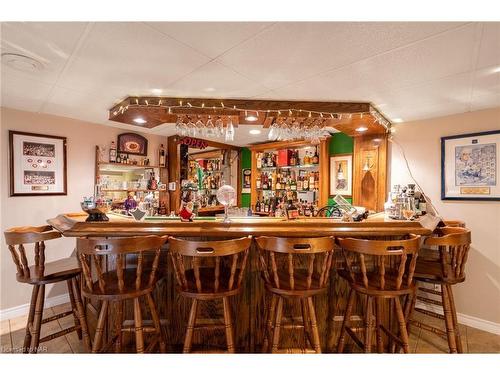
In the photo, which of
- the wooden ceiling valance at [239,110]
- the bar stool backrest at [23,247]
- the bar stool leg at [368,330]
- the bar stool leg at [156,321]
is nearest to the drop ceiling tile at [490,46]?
the wooden ceiling valance at [239,110]

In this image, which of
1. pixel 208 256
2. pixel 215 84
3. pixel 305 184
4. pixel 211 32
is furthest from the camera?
pixel 305 184

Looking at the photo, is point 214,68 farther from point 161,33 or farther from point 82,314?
point 82,314

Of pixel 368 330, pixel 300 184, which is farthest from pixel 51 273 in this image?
pixel 300 184

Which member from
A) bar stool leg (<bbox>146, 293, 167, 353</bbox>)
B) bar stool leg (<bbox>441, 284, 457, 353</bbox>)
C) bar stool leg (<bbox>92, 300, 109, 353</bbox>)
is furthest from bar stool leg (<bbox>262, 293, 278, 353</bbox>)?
bar stool leg (<bbox>441, 284, 457, 353</bbox>)

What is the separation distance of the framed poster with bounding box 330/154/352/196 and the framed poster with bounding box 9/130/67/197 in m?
3.61

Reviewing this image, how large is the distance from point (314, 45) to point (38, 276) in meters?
2.41

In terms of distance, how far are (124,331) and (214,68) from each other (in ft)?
6.70

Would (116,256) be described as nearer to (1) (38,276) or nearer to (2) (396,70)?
(1) (38,276)

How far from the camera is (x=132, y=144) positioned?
369cm

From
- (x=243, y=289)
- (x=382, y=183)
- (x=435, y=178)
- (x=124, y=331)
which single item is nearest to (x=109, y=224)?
(x=124, y=331)

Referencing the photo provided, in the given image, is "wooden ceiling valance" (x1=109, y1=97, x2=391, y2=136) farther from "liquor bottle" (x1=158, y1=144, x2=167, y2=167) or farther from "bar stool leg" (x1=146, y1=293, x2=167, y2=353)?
"bar stool leg" (x1=146, y1=293, x2=167, y2=353)

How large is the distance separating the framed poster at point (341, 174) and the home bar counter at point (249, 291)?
70.2 inches

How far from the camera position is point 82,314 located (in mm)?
1918
